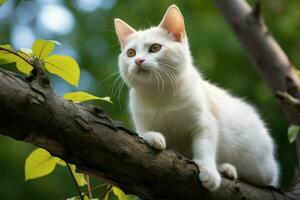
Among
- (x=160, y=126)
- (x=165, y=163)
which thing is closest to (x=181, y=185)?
(x=165, y=163)

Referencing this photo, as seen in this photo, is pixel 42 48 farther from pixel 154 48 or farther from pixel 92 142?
pixel 154 48

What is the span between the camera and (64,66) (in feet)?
6.34

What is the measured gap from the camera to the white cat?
255cm

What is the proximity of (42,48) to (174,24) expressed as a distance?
1076mm

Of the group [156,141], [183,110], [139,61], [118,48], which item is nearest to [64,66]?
[156,141]

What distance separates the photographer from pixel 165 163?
2020 millimetres

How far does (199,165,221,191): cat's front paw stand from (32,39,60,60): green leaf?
0.81 meters

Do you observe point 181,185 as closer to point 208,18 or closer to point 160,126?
point 160,126

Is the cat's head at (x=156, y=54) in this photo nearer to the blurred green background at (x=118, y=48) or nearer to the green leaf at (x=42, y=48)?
the green leaf at (x=42, y=48)

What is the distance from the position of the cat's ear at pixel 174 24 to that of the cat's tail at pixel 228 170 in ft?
2.41

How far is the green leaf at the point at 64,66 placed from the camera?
1.91 metres

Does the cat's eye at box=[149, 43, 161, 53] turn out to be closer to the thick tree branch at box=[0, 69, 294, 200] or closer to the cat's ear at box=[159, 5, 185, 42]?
the cat's ear at box=[159, 5, 185, 42]

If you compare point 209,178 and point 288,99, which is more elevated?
point 288,99

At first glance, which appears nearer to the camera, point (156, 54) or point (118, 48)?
point (156, 54)
